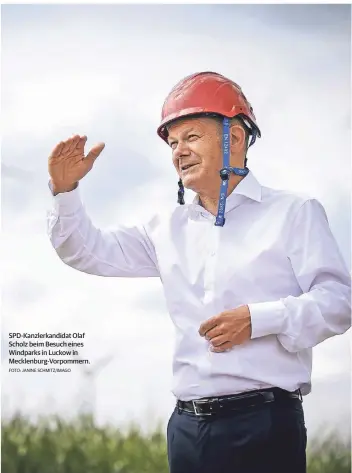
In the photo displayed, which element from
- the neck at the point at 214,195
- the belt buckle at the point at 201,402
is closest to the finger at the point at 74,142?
the neck at the point at 214,195

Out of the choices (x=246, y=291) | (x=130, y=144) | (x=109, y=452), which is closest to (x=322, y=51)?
(x=130, y=144)

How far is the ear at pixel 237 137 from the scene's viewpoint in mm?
1860

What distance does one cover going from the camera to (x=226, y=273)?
179cm

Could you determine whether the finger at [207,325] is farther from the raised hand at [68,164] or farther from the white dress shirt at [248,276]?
the raised hand at [68,164]

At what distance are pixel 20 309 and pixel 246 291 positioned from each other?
0.65 m

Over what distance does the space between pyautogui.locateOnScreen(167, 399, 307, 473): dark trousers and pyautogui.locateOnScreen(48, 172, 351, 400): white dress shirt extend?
2.5 inches

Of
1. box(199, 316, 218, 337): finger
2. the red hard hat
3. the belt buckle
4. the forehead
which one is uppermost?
the red hard hat

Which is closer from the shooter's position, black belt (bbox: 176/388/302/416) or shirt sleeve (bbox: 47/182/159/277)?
A: black belt (bbox: 176/388/302/416)

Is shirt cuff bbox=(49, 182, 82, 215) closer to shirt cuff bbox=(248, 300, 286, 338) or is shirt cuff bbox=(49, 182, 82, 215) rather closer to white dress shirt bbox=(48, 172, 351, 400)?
white dress shirt bbox=(48, 172, 351, 400)

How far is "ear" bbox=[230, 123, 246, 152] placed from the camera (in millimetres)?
1860

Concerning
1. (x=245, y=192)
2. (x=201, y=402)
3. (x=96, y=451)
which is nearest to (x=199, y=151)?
(x=245, y=192)

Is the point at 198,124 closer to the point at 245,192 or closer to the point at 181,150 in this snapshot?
the point at 181,150

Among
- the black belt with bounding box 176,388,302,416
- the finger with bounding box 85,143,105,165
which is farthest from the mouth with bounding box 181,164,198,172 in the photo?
the black belt with bounding box 176,388,302,416

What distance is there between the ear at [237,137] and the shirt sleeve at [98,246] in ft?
1.12
